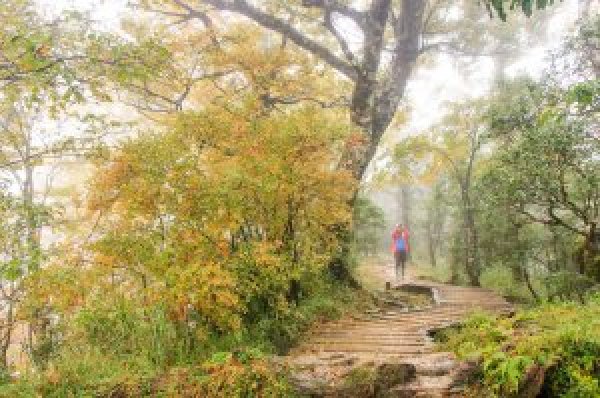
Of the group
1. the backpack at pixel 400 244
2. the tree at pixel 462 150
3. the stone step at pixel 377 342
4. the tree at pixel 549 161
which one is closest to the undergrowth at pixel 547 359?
the stone step at pixel 377 342

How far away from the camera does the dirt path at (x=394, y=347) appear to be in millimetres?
5703

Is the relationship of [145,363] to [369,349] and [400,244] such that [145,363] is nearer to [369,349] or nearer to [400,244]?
[369,349]

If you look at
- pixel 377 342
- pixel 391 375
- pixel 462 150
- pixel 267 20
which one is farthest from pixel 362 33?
pixel 391 375

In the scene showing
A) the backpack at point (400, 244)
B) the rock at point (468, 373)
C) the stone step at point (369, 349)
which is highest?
the backpack at point (400, 244)

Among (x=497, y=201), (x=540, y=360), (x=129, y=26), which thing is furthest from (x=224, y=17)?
(x=540, y=360)

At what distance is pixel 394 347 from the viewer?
305 inches

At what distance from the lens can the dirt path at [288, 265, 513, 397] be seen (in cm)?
570

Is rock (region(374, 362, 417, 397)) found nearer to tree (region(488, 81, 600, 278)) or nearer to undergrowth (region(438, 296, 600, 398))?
undergrowth (region(438, 296, 600, 398))

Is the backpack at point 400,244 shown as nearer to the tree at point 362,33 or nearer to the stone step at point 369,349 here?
the tree at point 362,33

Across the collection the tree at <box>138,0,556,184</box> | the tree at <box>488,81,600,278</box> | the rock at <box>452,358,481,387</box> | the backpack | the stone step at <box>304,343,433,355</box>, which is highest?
the tree at <box>138,0,556,184</box>

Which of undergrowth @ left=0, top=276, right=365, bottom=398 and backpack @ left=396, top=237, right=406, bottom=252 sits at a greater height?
backpack @ left=396, top=237, right=406, bottom=252

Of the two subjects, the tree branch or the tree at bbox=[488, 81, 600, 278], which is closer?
the tree at bbox=[488, 81, 600, 278]

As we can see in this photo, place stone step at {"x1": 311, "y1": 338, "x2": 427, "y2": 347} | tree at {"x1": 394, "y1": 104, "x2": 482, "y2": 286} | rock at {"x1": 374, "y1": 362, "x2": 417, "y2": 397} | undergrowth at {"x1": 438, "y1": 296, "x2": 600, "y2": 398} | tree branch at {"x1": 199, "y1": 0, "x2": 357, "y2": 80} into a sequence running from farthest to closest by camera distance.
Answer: tree at {"x1": 394, "y1": 104, "x2": 482, "y2": 286} < tree branch at {"x1": 199, "y1": 0, "x2": 357, "y2": 80} < stone step at {"x1": 311, "y1": 338, "x2": 427, "y2": 347} < rock at {"x1": 374, "y1": 362, "x2": 417, "y2": 397} < undergrowth at {"x1": 438, "y1": 296, "x2": 600, "y2": 398}

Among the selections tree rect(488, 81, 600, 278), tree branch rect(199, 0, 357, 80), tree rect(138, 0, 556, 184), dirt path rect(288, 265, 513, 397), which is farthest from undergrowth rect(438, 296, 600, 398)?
tree branch rect(199, 0, 357, 80)
